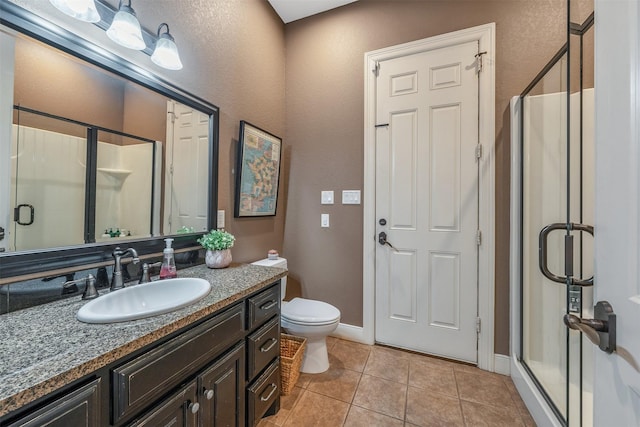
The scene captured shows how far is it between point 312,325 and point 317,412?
1.51ft

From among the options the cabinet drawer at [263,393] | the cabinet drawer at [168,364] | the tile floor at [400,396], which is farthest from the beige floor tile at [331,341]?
the cabinet drawer at [168,364]

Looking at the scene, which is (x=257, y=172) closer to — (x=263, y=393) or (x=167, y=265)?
(x=167, y=265)

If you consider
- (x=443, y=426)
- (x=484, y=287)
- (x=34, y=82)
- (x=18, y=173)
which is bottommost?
(x=443, y=426)

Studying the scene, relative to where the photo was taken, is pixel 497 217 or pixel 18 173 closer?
pixel 18 173

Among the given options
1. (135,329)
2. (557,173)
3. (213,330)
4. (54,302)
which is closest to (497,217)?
(557,173)

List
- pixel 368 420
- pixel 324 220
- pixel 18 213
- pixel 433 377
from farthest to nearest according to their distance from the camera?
pixel 324 220 → pixel 433 377 → pixel 368 420 → pixel 18 213

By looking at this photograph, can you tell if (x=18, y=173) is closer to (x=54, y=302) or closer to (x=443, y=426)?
(x=54, y=302)

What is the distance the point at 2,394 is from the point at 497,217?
2.32m

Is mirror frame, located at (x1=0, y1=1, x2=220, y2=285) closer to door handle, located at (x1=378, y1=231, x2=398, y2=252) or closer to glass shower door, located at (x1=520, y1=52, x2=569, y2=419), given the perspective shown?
door handle, located at (x1=378, y1=231, x2=398, y2=252)

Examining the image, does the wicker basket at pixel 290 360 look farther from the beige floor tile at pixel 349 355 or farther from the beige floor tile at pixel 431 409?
the beige floor tile at pixel 431 409

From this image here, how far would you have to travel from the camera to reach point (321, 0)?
2.23 metres

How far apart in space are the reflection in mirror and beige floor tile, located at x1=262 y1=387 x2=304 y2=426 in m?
1.19

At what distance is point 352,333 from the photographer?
225 centimetres

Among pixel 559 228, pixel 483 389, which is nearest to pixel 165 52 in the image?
pixel 559 228
